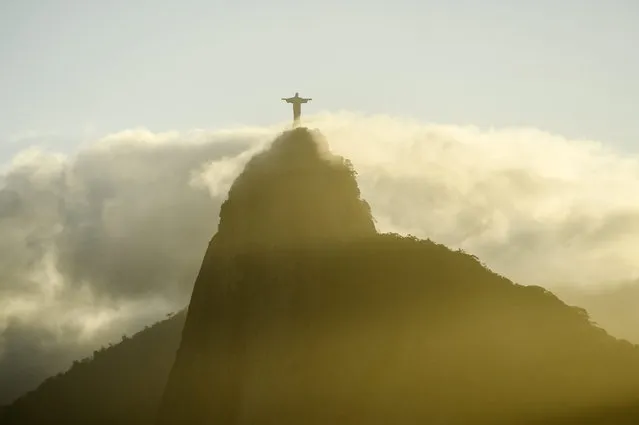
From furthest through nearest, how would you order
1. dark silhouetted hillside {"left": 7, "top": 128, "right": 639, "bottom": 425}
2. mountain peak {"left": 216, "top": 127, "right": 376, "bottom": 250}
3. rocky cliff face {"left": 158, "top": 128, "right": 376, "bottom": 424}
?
mountain peak {"left": 216, "top": 127, "right": 376, "bottom": 250}, rocky cliff face {"left": 158, "top": 128, "right": 376, "bottom": 424}, dark silhouetted hillside {"left": 7, "top": 128, "right": 639, "bottom": 425}

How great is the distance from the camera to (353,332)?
123750mm

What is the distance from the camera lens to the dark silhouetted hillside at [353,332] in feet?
368

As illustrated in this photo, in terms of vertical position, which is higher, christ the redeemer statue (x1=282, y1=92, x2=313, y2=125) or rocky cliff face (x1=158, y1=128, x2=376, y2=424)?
christ the redeemer statue (x1=282, y1=92, x2=313, y2=125)

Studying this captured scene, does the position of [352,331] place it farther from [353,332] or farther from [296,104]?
[296,104]

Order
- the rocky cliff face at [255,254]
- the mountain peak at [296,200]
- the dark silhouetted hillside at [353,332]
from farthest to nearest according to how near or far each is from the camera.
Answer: the mountain peak at [296,200] < the rocky cliff face at [255,254] < the dark silhouetted hillside at [353,332]

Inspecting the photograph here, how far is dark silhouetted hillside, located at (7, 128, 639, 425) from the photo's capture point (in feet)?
368

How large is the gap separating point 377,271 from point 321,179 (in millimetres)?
20904

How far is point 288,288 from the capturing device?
447ft

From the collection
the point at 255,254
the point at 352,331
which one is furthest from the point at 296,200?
the point at 352,331

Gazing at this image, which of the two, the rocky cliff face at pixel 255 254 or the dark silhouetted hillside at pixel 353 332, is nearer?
the dark silhouetted hillside at pixel 353 332

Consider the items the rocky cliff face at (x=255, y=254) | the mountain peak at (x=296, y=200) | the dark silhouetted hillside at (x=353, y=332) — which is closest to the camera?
the dark silhouetted hillside at (x=353, y=332)

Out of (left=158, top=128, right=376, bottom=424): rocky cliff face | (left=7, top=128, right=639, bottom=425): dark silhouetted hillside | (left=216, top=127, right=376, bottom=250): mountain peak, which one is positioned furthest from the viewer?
(left=216, top=127, right=376, bottom=250): mountain peak

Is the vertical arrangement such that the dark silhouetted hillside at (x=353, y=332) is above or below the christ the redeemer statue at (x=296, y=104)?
below

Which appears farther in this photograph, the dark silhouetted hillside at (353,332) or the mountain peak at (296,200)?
the mountain peak at (296,200)
